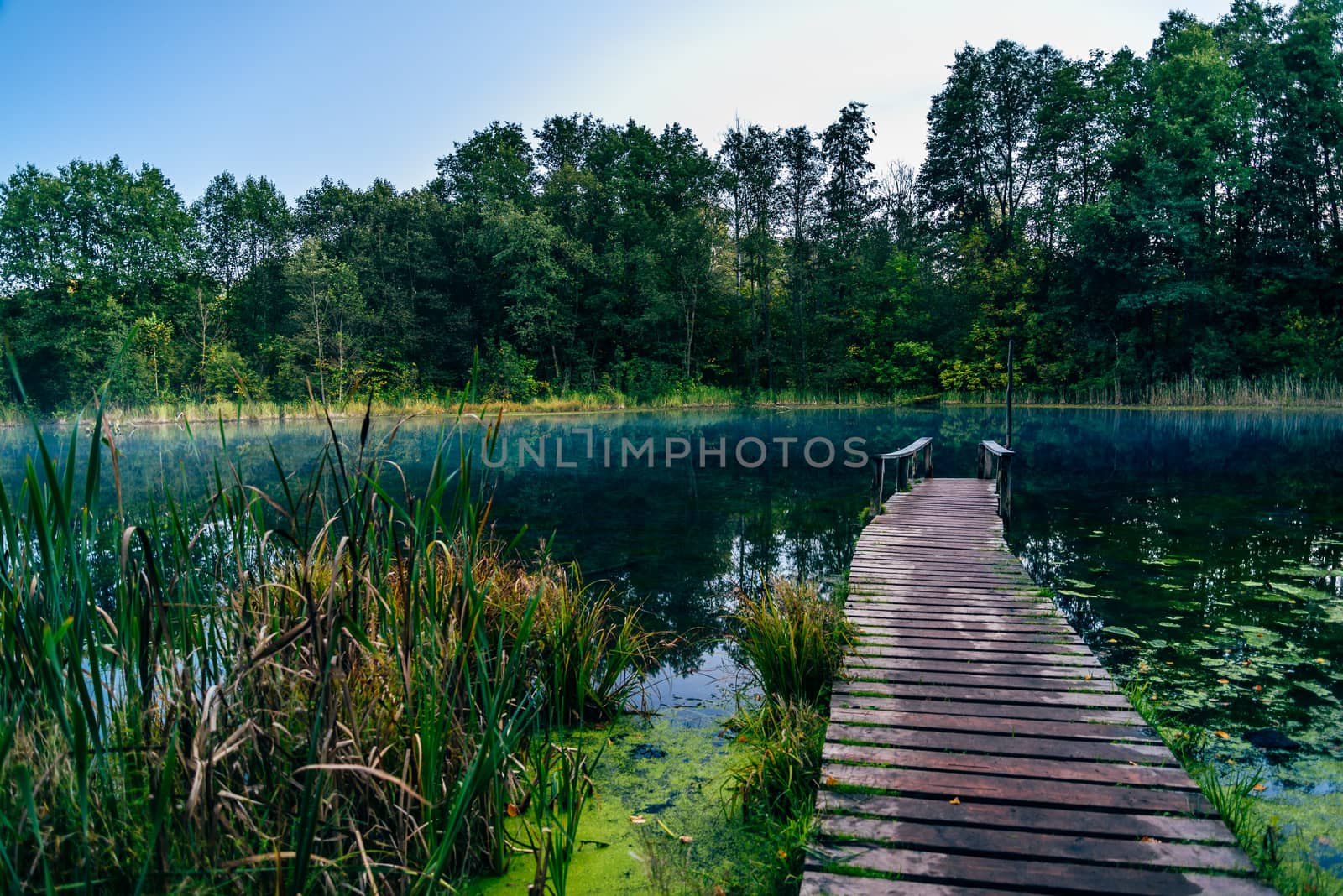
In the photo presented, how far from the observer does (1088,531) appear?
7.93 m

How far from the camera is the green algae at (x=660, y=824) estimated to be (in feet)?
7.30

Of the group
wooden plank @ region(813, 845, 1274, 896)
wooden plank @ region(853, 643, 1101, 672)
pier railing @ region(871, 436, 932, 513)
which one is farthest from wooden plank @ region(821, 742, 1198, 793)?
pier railing @ region(871, 436, 932, 513)

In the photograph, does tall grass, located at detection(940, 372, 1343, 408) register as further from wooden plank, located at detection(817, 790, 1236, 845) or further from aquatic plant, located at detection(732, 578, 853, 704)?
wooden plank, located at detection(817, 790, 1236, 845)

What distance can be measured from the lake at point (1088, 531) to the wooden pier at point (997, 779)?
25.6 inches

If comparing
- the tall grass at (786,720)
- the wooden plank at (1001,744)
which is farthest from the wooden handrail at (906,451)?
the wooden plank at (1001,744)

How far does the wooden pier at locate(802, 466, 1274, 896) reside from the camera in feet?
6.26

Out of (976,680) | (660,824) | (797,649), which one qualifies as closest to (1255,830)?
(976,680)

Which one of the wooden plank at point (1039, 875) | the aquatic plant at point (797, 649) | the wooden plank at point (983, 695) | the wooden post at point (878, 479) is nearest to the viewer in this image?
the wooden plank at point (1039, 875)

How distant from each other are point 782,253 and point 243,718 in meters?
31.3

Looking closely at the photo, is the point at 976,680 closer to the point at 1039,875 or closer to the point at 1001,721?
the point at 1001,721

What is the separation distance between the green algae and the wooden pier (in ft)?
1.30

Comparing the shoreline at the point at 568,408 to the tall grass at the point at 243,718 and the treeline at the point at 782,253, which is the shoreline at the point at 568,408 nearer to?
the treeline at the point at 782,253

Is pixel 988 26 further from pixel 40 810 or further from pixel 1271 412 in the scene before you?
pixel 40 810

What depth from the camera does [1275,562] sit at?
20.7 feet
